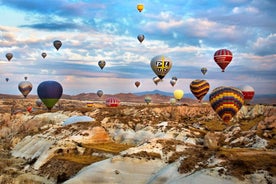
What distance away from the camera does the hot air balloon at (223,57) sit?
97375 mm

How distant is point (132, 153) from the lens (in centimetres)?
5366

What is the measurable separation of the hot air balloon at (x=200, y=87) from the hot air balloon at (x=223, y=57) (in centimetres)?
2690

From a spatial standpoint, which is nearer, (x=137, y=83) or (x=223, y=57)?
(x=223, y=57)

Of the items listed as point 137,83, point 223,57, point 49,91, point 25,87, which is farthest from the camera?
point 137,83

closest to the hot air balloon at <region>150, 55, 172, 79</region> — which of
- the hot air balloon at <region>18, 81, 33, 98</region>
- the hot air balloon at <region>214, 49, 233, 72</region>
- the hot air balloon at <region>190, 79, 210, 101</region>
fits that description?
the hot air balloon at <region>214, 49, 233, 72</region>

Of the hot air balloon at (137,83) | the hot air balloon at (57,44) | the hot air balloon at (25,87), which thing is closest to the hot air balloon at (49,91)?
the hot air balloon at (57,44)

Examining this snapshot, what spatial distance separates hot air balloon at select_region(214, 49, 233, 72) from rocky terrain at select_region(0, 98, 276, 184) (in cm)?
1800

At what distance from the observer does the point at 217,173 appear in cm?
4325

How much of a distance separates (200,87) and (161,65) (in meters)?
34.8

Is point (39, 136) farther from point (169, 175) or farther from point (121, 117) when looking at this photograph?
point (169, 175)

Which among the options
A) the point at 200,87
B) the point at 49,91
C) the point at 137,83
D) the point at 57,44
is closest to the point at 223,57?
the point at 200,87

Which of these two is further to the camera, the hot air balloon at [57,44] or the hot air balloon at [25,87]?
the hot air balloon at [25,87]

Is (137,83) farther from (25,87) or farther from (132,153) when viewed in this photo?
(132,153)

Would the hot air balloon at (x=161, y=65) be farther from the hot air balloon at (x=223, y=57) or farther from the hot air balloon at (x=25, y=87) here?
the hot air balloon at (x=25, y=87)
